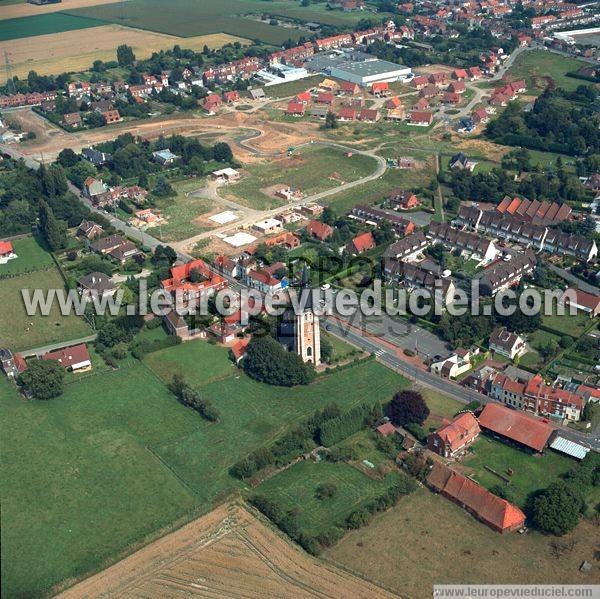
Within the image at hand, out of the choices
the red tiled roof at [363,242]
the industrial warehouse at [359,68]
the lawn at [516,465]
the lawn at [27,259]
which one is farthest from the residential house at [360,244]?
the industrial warehouse at [359,68]

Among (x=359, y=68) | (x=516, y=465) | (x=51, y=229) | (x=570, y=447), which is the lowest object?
(x=516, y=465)

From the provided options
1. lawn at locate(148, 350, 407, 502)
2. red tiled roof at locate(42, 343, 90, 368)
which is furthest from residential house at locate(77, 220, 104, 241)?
lawn at locate(148, 350, 407, 502)

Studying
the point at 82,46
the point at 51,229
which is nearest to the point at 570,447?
the point at 51,229

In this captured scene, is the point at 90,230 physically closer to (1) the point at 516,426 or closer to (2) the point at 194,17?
(1) the point at 516,426

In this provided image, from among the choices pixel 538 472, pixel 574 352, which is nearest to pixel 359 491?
pixel 538 472

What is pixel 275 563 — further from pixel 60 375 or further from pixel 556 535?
pixel 60 375

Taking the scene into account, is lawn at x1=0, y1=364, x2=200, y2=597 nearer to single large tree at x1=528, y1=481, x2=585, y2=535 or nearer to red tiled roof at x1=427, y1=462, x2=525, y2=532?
red tiled roof at x1=427, y1=462, x2=525, y2=532

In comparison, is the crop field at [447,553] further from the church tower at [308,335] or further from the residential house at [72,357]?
the residential house at [72,357]
